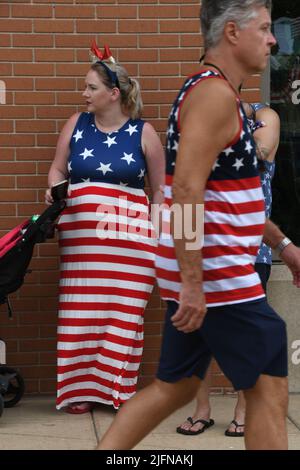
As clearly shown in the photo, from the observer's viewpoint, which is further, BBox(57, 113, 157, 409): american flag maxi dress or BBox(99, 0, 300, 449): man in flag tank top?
BBox(57, 113, 157, 409): american flag maxi dress

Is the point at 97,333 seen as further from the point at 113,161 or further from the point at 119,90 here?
the point at 119,90

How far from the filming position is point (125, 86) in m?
5.55

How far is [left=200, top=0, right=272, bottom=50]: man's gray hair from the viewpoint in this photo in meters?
3.55

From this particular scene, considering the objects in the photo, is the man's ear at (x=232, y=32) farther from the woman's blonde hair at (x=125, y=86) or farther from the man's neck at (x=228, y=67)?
the woman's blonde hair at (x=125, y=86)

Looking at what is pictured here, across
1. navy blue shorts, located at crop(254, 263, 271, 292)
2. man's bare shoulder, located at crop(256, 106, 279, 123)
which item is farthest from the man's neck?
navy blue shorts, located at crop(254, 263, 271, 292)

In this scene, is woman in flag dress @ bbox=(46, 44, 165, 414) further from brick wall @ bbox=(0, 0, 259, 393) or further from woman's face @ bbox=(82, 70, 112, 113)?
brick wall @ bbox=(0, 0, 259, 393)

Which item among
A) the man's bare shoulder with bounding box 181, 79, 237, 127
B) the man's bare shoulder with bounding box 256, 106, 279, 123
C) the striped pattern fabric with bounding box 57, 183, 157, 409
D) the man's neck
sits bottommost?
the striped pattern fabric with bounding box 57, 183, 157, 409

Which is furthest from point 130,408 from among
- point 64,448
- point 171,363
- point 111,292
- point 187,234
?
point 111,292

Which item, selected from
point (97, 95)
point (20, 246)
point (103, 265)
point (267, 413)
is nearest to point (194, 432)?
point (103, 265)

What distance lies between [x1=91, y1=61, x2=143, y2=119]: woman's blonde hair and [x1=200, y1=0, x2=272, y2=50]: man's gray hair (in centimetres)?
193

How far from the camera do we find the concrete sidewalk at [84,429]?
5027 mm

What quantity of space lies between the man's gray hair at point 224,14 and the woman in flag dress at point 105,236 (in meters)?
1.89

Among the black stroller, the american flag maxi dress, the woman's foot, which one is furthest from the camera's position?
the woman's foot

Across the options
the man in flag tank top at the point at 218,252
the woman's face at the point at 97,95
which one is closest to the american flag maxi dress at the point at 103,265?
the woman's face at the point at 97,95
